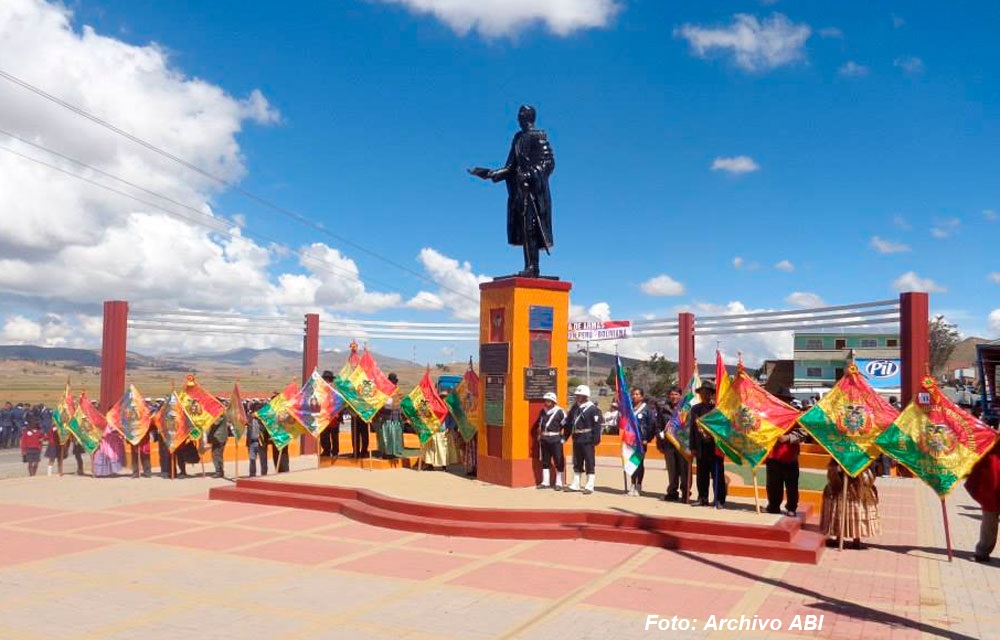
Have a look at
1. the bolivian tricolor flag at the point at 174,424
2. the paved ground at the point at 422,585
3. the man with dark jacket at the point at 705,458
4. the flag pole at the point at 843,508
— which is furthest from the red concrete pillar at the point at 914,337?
the bolivian tricolor flag at the point at 174,424

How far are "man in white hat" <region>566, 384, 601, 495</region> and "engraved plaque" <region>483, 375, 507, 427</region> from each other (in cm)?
128

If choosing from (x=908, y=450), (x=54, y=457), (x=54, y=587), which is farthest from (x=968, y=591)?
(x=54, y=457)

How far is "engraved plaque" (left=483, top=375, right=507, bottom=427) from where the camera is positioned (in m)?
12.5

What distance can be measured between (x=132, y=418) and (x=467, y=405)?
7307 millimetres

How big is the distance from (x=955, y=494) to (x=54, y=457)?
767 inches

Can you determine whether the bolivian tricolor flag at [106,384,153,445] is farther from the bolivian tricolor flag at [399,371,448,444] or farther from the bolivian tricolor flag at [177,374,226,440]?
the bolivian tricolor flag at [399,371,448,444]

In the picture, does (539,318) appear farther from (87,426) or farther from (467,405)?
(87,426)

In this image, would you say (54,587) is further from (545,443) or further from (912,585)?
(912,585)

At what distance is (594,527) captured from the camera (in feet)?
31.7

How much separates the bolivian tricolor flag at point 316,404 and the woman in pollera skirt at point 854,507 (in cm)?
941

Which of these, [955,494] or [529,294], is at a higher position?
[529,294]

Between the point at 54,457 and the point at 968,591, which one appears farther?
the point at 54,457

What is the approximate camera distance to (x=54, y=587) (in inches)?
293

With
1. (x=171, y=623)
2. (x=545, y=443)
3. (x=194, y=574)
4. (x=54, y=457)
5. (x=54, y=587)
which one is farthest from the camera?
(x=54, y=457)
